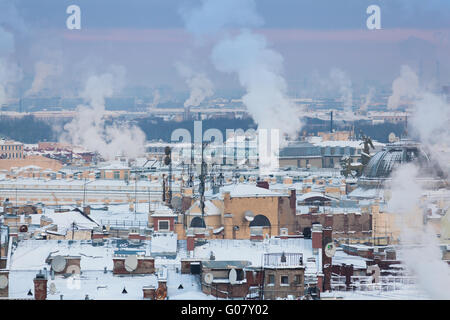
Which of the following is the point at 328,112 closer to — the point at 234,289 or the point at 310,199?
the point at 310,199

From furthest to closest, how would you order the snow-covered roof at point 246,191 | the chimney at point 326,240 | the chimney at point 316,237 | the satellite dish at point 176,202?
1. the satellite dish at point 176,202
2. the snow-covered roof at point 246,191
3. the chimney at point 316,237
4. the chimney at point 326,240

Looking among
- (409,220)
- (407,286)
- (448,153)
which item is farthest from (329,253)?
(448,153)

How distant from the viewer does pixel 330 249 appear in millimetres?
9672

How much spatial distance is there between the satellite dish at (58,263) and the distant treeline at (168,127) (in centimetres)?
328

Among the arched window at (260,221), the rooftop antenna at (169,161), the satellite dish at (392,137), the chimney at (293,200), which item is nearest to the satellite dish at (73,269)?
the arched window at (260,221)

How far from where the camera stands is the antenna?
29.3ft

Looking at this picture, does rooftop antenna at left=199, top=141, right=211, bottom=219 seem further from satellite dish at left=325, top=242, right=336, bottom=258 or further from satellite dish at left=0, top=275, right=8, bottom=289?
satellite dish at left=0, top=275, right=8, bottom=289

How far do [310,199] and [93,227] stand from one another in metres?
Result: 3.13

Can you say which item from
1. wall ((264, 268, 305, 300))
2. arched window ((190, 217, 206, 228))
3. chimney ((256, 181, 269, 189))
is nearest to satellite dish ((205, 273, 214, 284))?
wall ((264, 268, 305, 300))

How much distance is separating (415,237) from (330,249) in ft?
4.58

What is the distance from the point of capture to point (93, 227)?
11.4 metres

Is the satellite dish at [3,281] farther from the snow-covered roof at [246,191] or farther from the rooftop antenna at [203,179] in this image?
the snow-covered roof at [246,191]

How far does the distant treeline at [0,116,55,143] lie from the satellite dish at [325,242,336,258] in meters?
3.93

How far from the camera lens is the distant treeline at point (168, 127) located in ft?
40.5
